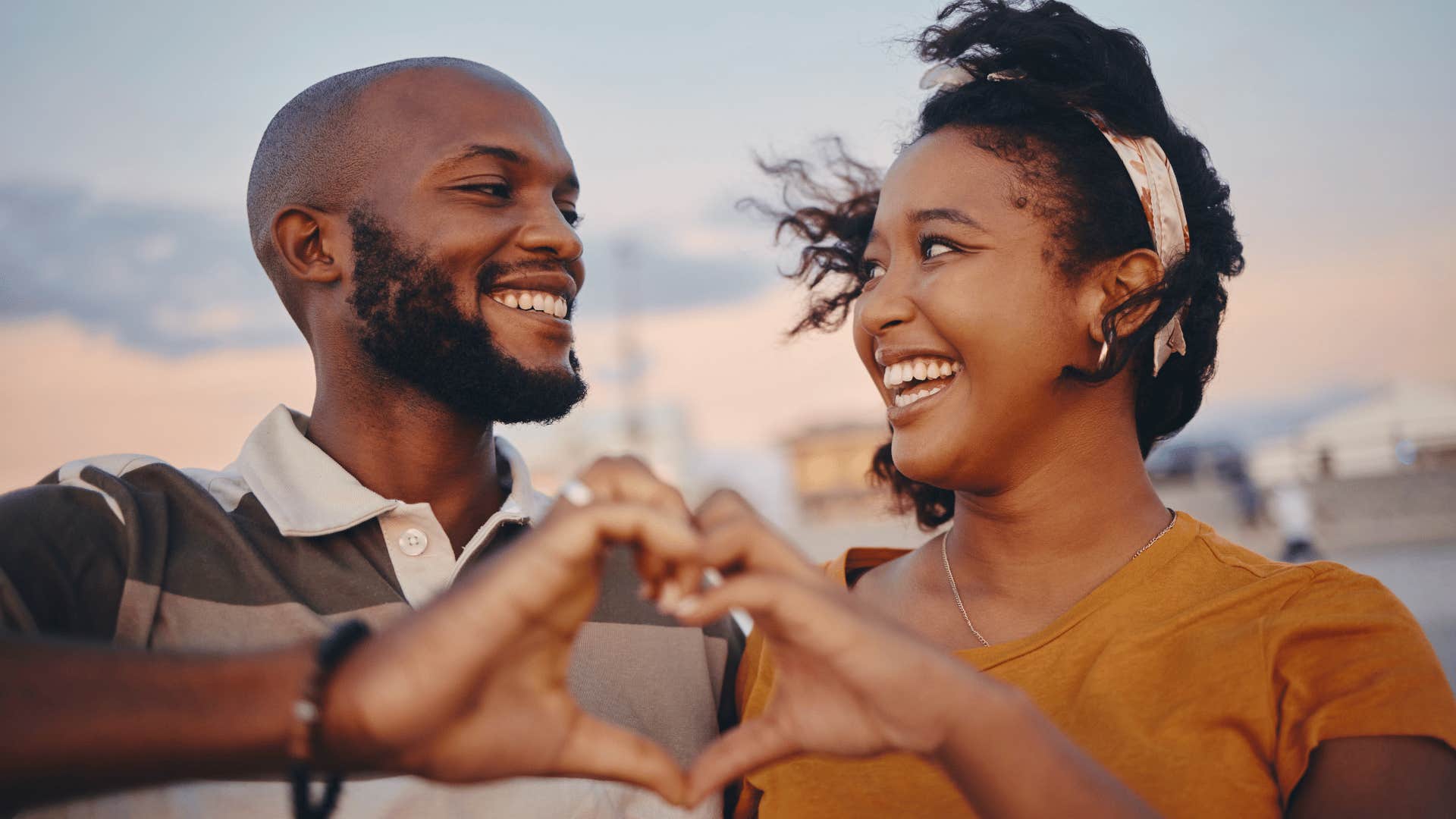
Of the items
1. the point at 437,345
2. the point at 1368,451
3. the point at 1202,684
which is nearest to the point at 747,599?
the point at 1202,684

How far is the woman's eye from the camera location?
8.79 feet

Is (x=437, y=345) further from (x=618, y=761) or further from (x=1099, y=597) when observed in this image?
(x=1099, y=597)

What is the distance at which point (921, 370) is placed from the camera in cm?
267

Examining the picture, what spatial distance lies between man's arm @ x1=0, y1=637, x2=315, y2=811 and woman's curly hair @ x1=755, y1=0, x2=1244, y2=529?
1.93 m

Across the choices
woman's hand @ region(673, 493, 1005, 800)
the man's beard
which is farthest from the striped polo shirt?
woman's hand @ region(673, 493, 1005, 800)

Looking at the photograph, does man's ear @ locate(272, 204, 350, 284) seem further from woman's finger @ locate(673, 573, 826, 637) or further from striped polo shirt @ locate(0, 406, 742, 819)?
woman's finger @ locate(673, 573, 826, 637)

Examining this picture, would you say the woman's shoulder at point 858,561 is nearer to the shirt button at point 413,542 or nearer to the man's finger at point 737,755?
the shirt button at point 413,542

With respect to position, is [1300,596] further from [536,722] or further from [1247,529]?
[1247,529]

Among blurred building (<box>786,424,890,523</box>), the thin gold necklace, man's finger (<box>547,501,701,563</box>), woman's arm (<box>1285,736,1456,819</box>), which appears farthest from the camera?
blurred building (<box>786,424,890,523</box>)

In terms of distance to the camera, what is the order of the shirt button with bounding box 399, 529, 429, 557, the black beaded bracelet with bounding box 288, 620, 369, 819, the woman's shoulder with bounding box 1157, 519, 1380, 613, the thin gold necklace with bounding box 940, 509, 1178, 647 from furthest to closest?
the shirt button with bounding box 399, 529, 429, 557 → the thin gold necklace with bounding box 940, 509, 1178, 647 → the woman's shoulder with bounding box 1157, 519, 1380, 613 → the black beaded bracelet with bounding box 288, 620, 369, 819

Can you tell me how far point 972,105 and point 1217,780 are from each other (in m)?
1.73

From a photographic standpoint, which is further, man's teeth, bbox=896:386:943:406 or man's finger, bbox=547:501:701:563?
man's teeth, bbox=896:386:943:406

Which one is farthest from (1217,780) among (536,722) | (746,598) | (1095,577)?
(536,722)

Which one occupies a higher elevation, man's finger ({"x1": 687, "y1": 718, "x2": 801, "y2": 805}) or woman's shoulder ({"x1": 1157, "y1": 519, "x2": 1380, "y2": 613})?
woman's shoulder ({"x1": 1157, "y1": 519, "x2": 1380, "y2": 613})
